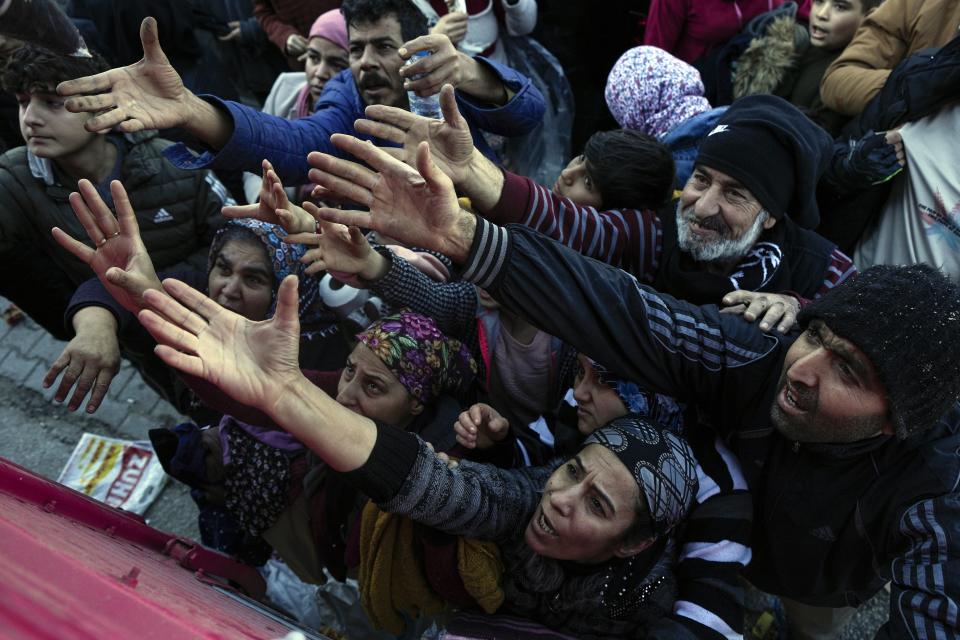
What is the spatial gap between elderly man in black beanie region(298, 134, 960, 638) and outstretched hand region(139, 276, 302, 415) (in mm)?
426

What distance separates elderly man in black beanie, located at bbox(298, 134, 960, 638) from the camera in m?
1.46

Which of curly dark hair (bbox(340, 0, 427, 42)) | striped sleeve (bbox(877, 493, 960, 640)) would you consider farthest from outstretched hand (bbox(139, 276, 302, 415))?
curly dark hair (bbox(340, 0, 427, 42))

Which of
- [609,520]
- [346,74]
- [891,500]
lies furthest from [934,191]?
[346,74]

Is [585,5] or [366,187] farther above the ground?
[585,5]

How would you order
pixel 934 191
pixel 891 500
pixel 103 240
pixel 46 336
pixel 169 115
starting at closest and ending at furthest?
pixel 891 500
pixel 103 240
pixel 169 115
pixel 934 191
pixel 46 336

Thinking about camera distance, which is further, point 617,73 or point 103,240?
point 617,73

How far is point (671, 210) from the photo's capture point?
241cm

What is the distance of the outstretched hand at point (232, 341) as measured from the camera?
1.38 m

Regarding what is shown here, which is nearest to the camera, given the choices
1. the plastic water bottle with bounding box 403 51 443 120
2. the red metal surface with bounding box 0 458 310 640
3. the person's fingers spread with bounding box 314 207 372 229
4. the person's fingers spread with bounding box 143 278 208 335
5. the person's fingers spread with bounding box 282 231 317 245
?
the red metal surface with bounding box 0 458 310 640

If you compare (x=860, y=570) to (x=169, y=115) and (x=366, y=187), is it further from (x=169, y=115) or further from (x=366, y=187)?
(x=169, y=115)

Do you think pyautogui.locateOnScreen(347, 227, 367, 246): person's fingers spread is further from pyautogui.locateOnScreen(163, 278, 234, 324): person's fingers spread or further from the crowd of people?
pyautogui.locateOnScreen(163, 278, 234, 324): person's fingers spread

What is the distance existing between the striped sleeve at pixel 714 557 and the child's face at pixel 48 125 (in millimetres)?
2439

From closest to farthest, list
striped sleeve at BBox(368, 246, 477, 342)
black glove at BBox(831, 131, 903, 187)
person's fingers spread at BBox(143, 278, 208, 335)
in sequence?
person's fingers spread at BBox(143, 278, 208, 335), striped sleeve at BBox(368, 246, 477, 342), black glove at BBox(831, 131, 903, 187)

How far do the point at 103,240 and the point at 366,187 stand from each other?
0.68m
